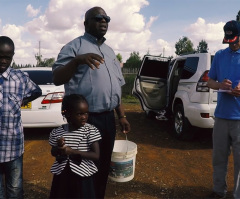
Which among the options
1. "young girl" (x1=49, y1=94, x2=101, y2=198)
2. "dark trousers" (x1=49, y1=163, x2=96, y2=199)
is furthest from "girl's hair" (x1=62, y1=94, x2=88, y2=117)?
"dark trousers" (x1=49, y1=163, x2=96, y2=199)

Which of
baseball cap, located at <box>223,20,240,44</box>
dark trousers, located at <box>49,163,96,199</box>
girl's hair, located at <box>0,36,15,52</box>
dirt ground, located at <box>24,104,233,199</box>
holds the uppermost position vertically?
baseball cap, located at <box>223,20,240,44</box>

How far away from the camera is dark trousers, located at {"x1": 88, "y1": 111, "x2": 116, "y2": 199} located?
7.72 ft

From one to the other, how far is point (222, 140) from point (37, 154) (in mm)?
3244

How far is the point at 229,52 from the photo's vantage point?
297cm

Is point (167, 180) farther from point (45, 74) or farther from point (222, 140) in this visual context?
point (45, 74)

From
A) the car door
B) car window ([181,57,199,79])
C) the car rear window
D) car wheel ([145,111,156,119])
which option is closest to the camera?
car window ([181,57,199,79])

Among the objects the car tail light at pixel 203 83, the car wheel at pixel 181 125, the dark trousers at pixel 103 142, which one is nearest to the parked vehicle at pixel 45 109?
the car wheel at pixel 181 125

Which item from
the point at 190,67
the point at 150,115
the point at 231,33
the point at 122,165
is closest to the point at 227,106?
the point at 231,33

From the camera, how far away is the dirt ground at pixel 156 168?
11.3ft

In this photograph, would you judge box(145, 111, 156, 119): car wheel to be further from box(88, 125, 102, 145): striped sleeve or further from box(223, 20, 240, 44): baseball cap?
box(88, 125, 102, 145): striped sleeve

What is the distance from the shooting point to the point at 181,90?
18.7 ft

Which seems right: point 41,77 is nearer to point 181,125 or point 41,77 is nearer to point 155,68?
point 155,68

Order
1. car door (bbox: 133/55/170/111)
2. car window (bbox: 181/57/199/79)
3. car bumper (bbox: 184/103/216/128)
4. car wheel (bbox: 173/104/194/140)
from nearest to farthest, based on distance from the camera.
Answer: car bumper (bbox: 184/103/216/128), car window (bbox: 181/57/199/79), car wheel (bbox: 173/104/194/140), car door (bbox: 133/55/170/111)

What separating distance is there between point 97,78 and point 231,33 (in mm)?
1573
